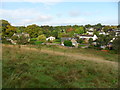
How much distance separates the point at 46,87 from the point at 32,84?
407 millimetres

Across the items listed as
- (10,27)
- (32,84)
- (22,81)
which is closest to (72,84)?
(32,84)

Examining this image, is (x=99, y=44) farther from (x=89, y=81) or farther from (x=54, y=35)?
(x=89, y=81)

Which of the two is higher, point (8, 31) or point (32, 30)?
point (32, 30)

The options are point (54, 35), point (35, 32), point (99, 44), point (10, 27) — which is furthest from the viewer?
point (54, 35)

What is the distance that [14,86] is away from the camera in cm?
336

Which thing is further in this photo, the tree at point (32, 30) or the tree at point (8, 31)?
the tree at point (32, 30)

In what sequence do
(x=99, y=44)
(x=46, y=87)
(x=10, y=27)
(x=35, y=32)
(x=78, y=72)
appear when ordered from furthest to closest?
1. (x=35, y=32)
2. (x=99, y=44)
3. (x=10, y=27)
4. (x=78, y=72)
5. (x=46, y=87)

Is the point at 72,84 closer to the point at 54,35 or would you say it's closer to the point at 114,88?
the point at 114,88

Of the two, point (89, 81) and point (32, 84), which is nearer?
point (32, 84)

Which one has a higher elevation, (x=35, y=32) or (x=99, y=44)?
(x=35, y=32)

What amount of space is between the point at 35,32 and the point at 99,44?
24182mm

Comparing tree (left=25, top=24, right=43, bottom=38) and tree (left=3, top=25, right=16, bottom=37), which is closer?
tree (left=3, top=25, right=16, bottom=37)

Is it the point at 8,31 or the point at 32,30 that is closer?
the point at 8,31

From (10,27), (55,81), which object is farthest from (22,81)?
(10,27)
